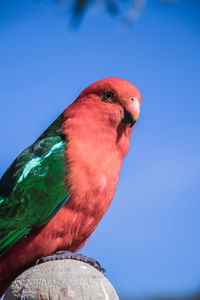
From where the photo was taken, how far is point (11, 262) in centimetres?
364

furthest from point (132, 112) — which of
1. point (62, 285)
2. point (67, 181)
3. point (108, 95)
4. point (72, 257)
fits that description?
point (62, 285)

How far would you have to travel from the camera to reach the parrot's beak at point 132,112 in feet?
13.3

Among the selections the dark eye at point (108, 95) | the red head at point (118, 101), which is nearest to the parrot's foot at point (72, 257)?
the red head at point (118, 101)

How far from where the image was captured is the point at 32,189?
3.83 metres

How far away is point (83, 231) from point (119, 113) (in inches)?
48.6

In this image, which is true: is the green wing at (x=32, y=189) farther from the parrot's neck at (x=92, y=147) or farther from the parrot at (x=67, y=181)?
the parrot's neck at (x=92, y=147)

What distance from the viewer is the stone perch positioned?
2967 mm

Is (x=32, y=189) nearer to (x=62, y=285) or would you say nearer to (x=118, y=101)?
(x=62, y=285)

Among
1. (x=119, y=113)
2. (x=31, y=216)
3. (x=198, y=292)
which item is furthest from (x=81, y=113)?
(x=198, y=292)

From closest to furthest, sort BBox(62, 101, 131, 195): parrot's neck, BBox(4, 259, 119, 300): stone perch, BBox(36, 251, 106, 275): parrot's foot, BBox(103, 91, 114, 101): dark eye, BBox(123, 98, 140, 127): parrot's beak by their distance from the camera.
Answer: BBox(4, 259, 119, 300): stone perch → BBox(36, 251, 106, 275): parrot's foot → BBox(62, 101, 131, 195): parrot's neck → BBox(123, 98, 140, 127): parrot's beak → BBox(103, 91, 114, 101): dark eye

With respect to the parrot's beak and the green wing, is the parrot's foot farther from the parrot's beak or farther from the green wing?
the parrot's beak

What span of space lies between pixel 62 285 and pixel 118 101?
196cm

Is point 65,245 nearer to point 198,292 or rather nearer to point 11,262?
point 11,262

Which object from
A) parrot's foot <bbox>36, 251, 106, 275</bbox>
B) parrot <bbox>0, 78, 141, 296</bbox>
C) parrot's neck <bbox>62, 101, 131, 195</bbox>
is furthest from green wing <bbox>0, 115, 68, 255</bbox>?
parrot's foot <bbox>36, 251, 106, 275</bbox>
